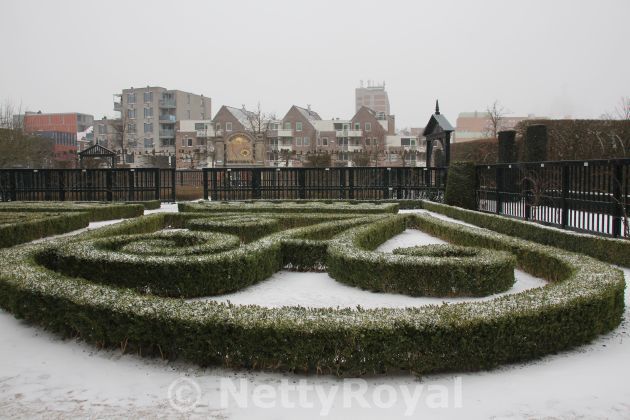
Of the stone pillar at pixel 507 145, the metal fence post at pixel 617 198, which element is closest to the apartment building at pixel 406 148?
the stone pillar at pixel 507 145

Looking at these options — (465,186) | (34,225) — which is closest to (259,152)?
(465,186)

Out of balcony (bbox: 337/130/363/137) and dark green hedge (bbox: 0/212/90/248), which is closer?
dark green hedge (bbox: 0/212/90/248)

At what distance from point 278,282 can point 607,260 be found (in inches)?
219

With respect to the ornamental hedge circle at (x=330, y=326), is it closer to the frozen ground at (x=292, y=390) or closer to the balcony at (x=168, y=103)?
the frozen ground at (x=292, y=390)

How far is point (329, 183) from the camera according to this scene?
23547 mm

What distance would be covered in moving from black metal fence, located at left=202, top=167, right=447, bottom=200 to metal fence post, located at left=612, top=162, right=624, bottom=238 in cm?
1231

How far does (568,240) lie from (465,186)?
868 centimetres

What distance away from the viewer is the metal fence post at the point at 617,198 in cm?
1004

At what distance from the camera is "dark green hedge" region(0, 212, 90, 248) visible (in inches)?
448

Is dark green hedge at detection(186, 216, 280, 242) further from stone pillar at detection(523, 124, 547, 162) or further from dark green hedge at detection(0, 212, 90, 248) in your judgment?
stone pillar at detection(523, 124, 547, 162)

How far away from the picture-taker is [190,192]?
95.6 feet

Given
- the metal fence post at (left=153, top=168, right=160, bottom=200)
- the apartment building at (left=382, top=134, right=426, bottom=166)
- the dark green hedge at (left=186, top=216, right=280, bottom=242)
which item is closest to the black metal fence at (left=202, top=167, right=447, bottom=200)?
the metal fence post at (left=153, top=168, right=160, bottom=200)

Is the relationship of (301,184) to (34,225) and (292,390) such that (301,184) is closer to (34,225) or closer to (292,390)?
(34,225)

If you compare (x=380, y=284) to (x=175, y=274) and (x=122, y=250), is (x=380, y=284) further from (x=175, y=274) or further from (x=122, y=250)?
(x=122, y=250)
